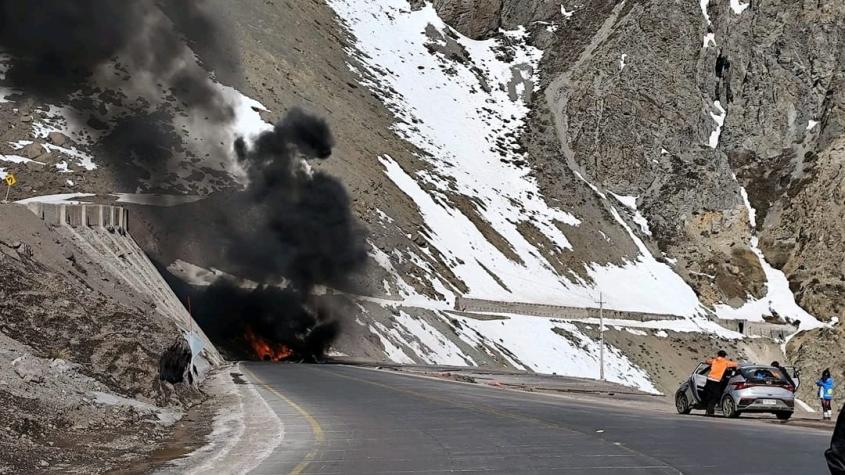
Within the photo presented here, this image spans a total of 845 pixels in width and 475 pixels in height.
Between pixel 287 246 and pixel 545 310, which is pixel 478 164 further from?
pixel 287 246

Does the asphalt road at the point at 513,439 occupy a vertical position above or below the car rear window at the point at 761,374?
below

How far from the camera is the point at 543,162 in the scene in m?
105

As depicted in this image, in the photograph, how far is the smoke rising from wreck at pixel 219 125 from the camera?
2293 inches

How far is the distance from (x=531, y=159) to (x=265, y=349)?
5326cm

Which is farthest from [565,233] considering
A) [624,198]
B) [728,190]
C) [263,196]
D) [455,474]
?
[455,474]

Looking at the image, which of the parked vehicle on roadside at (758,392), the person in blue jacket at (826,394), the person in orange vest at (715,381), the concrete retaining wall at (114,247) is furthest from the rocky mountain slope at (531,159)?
the parked vehicle on roadside at (758,392)

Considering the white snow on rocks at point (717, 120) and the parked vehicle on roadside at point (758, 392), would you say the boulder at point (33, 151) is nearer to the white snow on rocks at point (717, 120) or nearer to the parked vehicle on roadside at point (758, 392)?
the parked vehicle on roadside at point (758, 392)

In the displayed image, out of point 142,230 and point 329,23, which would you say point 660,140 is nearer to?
point 329,23

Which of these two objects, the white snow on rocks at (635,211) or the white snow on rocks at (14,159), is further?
the white snow on rocks at (635,211)

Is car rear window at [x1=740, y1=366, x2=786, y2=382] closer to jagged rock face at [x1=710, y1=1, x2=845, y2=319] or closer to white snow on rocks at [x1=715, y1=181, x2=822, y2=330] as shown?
white snow on rocks at [x1=715, y1=181, x2=822, y2=330]

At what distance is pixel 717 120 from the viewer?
363 ft

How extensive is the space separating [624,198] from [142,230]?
190 ft

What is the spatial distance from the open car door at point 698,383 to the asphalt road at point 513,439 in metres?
1.31

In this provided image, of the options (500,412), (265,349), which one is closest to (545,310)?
(265,349)
